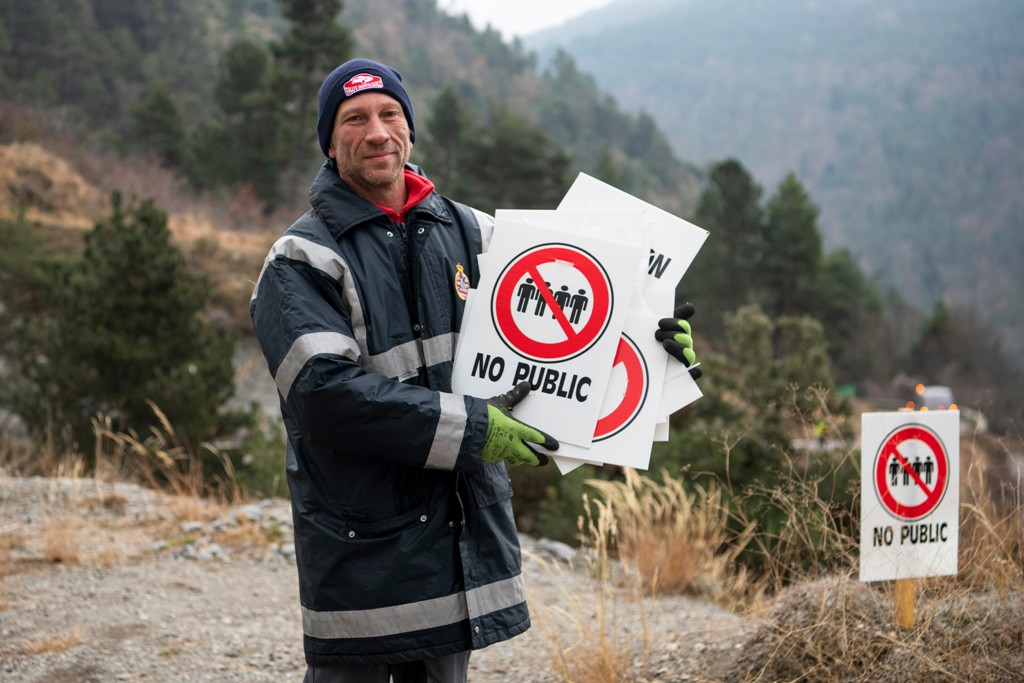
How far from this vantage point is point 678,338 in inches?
107

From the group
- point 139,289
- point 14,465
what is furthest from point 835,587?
point 139,289

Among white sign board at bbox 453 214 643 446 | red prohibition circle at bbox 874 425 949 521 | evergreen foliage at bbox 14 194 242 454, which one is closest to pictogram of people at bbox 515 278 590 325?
white sign board at bbox 453 214 643 446

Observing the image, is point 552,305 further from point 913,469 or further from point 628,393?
point 913,469

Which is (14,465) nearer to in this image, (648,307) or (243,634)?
(243,634)

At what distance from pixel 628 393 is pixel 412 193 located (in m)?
0.85

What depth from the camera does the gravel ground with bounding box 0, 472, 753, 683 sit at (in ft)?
14.1

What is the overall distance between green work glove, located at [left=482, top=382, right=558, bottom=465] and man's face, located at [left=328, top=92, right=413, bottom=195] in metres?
0.69

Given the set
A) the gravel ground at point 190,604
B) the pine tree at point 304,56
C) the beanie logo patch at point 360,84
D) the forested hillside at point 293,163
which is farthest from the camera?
the pine tree at point 304,56

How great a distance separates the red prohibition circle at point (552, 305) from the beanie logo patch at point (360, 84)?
625mm

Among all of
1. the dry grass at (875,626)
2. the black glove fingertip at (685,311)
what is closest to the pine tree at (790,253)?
the dry grass at (875,626)

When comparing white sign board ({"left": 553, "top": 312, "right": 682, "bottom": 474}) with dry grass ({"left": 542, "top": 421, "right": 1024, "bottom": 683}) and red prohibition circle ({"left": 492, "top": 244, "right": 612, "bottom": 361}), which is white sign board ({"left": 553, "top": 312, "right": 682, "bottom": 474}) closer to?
red prohibition circle ({"left": 492, "top": 244, "right": 612, "bottom": 361})

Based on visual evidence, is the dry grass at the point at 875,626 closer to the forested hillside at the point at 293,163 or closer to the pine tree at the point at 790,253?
the forested hillside at the point at 293,163

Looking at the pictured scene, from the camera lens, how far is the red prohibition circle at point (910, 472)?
11.2ft

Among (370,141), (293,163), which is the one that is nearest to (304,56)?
(293,163)
